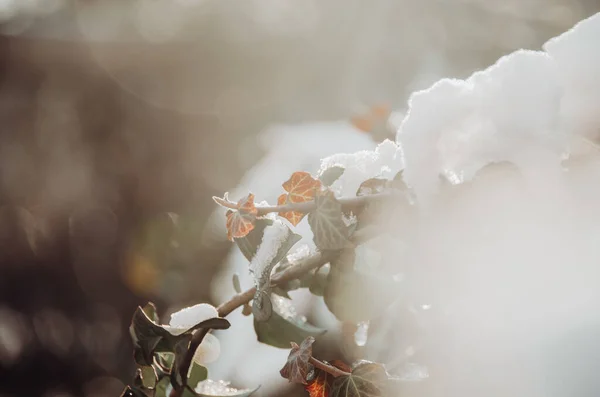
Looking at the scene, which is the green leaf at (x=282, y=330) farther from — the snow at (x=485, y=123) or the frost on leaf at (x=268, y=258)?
the snow at (x=485, y=123)

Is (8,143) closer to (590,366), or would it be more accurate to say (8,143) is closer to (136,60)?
(136,60)

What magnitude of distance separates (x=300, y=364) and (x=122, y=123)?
3301mm

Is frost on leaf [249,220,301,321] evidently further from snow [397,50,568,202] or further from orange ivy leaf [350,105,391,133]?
orange ivy leaf [350,105,391,133]

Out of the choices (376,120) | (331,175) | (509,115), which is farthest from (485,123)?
(376,120)

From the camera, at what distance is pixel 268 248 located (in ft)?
1.47

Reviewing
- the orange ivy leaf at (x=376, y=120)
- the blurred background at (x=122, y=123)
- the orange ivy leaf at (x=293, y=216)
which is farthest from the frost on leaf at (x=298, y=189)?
the blurred background at (x=122, y=123)

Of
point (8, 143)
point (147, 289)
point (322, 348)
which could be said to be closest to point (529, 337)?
point (322, 348)

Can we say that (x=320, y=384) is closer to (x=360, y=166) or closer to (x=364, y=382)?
(x=364, y=382)

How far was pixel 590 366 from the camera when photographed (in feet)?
1.19

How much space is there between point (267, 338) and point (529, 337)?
9.2 inches

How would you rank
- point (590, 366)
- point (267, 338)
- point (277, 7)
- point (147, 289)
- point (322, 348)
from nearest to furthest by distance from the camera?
point (590, 366) → point (267, 338) → point (322, 348) → point (147, 289) → point (277, 7)

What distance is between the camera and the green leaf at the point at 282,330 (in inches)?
20.2

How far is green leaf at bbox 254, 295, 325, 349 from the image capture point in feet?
1.69

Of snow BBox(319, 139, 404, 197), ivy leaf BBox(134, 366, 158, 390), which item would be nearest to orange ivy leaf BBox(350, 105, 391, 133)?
snow BBox(319, 139, 404, 197)
